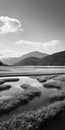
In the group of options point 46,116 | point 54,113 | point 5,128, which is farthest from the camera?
point 54,113

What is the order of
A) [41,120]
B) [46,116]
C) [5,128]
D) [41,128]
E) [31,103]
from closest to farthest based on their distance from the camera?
[5,128]
[41,128]
[41,120]
[46,116]
[31,103]

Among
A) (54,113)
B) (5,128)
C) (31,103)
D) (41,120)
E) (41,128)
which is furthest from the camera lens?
(31,103)

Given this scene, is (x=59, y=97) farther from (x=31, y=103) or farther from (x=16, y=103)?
(x=16, y=103)

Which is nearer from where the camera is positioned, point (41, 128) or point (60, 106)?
point (41, 128)

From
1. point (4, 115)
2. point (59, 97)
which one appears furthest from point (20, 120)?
point (59, 97)

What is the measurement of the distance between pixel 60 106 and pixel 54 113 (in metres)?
2.69

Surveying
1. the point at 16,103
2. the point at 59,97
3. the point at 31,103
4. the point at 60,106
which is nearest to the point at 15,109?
the point at 16,103

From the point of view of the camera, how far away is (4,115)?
15453 millimetres

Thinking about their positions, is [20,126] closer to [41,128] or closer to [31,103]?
[41,128]

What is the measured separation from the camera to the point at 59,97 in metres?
23.0

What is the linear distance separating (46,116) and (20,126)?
13.6 feet

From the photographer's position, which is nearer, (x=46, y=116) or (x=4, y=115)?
(x=46, y=116)

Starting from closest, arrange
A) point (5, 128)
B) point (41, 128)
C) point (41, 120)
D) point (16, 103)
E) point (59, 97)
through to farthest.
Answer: point (5, 128)
point (41, 128)
point (41, 120)
point (16, 103)
point (59, 97)

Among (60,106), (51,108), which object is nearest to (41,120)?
(51,108)
